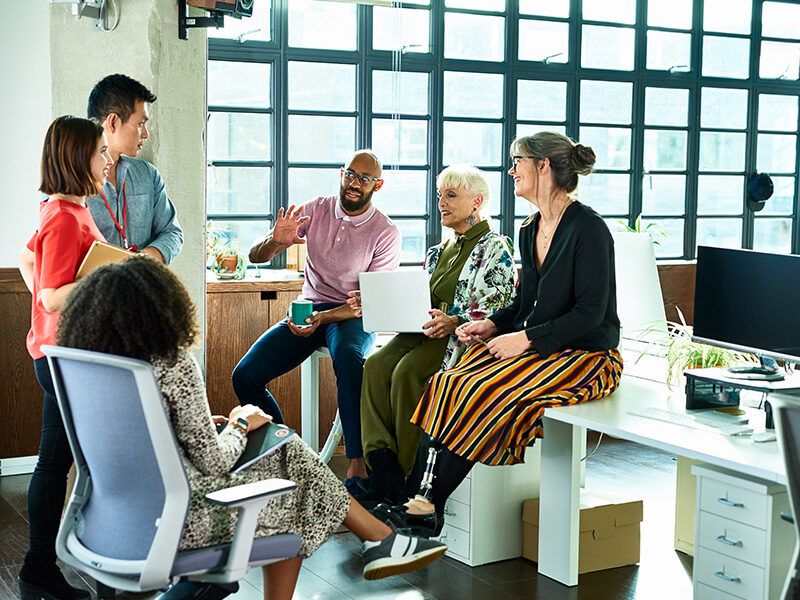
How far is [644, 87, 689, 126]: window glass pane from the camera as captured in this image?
7602 mm

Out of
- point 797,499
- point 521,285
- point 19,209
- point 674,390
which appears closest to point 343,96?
point 19,209

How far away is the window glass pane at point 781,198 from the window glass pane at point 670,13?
5.35 ft

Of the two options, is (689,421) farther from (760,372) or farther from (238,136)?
(238,136)

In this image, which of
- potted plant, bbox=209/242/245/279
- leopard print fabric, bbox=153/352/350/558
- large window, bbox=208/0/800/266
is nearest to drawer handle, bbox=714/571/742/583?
leopard print fabric, bbox=153/352/350/558

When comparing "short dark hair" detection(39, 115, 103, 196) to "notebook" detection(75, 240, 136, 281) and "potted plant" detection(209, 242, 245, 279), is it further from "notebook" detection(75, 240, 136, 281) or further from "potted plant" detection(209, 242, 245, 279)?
"potted plant" detection(209, 242, 245, 279)

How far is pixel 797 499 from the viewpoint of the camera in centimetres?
195

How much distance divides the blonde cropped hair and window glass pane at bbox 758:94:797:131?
4887mm

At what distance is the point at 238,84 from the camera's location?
19.8 ft

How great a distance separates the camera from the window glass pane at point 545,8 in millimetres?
7043

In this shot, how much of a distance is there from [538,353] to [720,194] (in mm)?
5103

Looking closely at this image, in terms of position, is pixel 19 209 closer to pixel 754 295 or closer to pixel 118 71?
pixel 118 71

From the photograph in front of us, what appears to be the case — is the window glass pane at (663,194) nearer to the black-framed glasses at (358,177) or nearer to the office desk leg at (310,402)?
the black-framed glasses at (358,177)

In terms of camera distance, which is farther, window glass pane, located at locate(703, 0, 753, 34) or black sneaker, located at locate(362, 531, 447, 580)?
window glass pane, located at locate(703, 0, 753, 34)

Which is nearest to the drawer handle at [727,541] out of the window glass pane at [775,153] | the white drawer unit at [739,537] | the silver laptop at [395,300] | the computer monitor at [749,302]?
the white drawer unit at [739,537]
